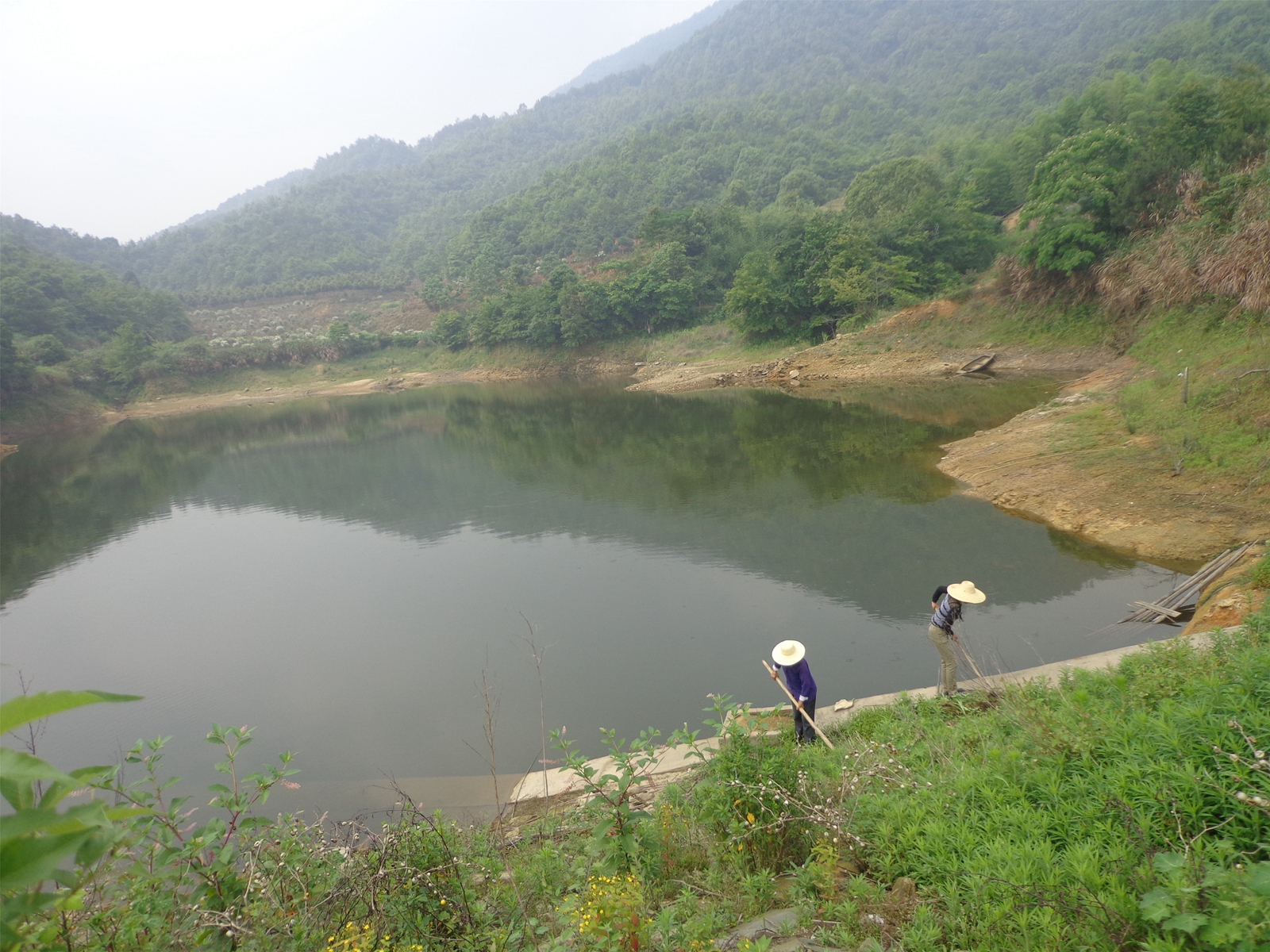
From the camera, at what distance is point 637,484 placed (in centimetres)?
1830

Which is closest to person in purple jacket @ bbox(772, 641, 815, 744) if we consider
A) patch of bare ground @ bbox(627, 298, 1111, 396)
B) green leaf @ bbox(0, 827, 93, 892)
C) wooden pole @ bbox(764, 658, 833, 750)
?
wooden pole @ bbox(764, 658, 833, 750)

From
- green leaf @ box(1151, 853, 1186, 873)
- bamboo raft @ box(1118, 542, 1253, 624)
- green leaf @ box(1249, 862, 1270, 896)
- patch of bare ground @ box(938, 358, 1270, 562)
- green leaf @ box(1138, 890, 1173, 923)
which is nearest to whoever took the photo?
green leaf @ box(1249, 862, 1270, 896)

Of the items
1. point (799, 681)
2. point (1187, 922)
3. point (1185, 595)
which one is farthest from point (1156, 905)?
point (1185, 595)

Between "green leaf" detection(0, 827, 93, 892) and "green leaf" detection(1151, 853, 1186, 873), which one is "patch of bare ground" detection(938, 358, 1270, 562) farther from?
"green leaf" detection(0, 827, 93, 892)

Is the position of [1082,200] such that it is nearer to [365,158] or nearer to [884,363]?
[884,363]

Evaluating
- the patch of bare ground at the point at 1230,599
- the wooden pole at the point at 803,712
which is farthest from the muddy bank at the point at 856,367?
the wooden pole at the point at 803,712

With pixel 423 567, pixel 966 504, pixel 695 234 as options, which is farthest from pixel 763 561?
pixel 695 234

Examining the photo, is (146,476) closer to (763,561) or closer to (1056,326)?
(763,561)

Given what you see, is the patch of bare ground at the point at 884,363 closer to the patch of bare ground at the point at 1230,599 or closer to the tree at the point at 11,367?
the patch of bare ground at the point at 1230,599

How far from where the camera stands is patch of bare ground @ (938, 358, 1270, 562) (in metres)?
10.3

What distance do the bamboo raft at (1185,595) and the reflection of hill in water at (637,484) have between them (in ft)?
3.87

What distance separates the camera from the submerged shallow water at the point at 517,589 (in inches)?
332

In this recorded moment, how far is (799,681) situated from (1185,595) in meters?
5.82

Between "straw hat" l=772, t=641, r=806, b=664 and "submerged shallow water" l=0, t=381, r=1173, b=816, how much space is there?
6.65 feet
